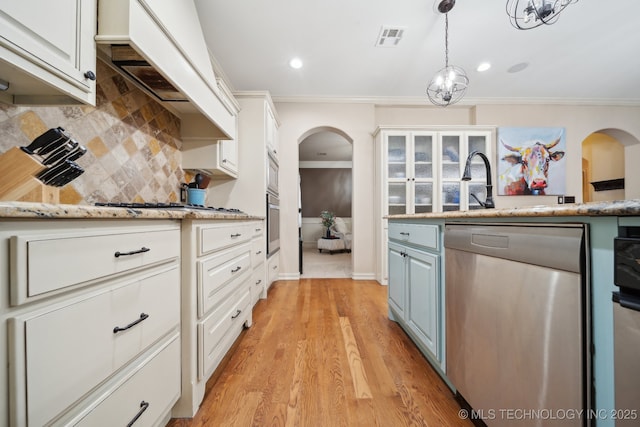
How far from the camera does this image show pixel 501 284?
79 centimetres

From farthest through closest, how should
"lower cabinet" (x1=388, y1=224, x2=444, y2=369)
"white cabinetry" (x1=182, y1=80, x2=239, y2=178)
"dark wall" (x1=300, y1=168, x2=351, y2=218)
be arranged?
"dark wall" (x1=300, y1=168, x2=351, y2=218)
"white cabinetry" (x1=182, y1=80, x2=239, y2=178)
"lower cabinet" (x1=388, y1=224, x2=444, y2=369)

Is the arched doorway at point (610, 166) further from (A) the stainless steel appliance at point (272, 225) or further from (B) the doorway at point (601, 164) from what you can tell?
(A) the stainless steel appliance at point (272, 225)

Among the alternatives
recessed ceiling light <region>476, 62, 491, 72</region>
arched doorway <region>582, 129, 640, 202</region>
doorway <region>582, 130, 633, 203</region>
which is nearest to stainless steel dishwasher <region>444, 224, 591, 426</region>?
recessed ceiling light <region>476, 62, 491, 72</region>

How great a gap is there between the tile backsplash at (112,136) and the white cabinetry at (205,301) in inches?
27.0

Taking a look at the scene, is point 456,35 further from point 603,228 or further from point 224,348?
point 224,348

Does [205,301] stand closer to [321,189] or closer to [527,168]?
[527,168]

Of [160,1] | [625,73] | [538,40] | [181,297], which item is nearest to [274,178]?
[160,1]

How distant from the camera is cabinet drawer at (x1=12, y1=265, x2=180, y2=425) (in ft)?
1.56

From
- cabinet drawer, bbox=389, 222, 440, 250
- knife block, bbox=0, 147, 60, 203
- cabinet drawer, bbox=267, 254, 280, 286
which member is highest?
knife block, bbox=0, 147, 60, 203

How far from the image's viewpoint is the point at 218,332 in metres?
1.25

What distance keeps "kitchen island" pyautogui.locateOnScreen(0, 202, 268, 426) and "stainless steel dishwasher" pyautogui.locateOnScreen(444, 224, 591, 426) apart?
112 centimetres

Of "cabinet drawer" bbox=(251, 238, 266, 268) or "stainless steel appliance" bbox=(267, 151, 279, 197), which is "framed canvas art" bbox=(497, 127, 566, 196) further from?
"cabinet drawer" bbox=(251, 238, 266, 268)

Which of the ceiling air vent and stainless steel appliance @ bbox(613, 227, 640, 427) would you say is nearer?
stainless steel appliance @ bbox(613, 227, 640, 427)

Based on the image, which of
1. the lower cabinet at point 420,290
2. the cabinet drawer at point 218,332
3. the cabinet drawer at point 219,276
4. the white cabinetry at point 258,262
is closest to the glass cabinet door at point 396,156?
the lower cabinet at point 420,290
